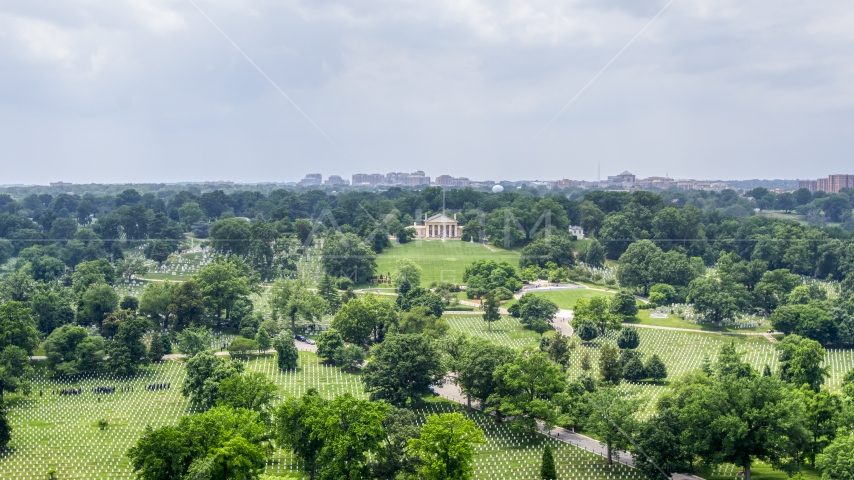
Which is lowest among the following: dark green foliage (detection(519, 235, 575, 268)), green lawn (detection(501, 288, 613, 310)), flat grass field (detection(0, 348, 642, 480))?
flat grass field (detection(0, 348, 642, 480))

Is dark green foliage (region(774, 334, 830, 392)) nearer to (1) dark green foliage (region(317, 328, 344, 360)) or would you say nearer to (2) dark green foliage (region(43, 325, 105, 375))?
(1) dark green foliage (region(317, 328, 344, 360))

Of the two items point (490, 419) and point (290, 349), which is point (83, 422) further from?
point (490, 419)

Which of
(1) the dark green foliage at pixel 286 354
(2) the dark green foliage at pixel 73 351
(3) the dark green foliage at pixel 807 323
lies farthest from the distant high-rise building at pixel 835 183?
(2) the dark green foliage at pixel 73 351

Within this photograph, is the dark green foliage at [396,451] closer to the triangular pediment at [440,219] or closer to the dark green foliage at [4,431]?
the dark green foliage at [4,431]

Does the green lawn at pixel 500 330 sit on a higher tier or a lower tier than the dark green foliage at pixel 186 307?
lower

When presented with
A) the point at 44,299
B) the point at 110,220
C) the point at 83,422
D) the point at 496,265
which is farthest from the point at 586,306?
the point at 110,220

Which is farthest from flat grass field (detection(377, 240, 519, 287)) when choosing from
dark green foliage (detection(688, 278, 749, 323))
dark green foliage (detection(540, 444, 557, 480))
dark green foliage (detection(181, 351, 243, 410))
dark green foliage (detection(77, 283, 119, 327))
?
dark green foliage (detection(540, 444, 557, 480))

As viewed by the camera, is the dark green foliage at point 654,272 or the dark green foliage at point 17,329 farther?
the dark green foliage at point 654,272
